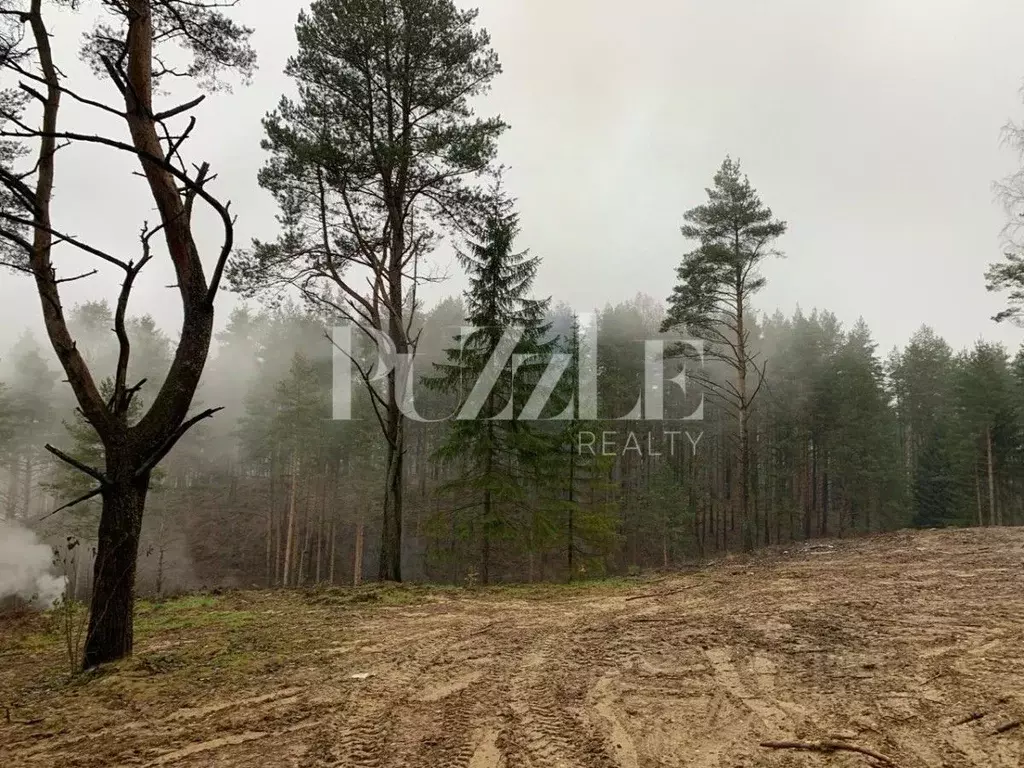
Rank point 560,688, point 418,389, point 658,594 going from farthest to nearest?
point 418,389, point 658,594, point 560,688

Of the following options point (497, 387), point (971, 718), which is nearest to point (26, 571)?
point (497, 387)

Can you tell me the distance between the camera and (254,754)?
2.78 meters

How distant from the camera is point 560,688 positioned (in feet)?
12.0

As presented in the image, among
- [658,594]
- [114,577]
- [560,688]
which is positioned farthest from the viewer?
[658,594]

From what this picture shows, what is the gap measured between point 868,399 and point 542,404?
26.2m

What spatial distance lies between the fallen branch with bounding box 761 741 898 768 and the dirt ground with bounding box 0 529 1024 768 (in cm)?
3

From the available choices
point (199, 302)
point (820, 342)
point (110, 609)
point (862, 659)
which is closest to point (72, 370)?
point (199, 302)

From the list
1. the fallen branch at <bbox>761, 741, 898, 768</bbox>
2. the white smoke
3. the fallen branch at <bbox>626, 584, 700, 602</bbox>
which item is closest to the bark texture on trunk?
the fallen branch at <bbox>761, 741, 898, 768</bbox>

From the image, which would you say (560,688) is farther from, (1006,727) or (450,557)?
(450,557)

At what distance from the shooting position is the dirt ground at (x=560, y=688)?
276cm

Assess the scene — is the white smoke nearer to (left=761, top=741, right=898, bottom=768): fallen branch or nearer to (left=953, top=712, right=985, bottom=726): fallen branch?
(left=761, top=741, right=898, bottom=768): fallen branch

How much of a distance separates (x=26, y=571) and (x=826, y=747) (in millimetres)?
28748

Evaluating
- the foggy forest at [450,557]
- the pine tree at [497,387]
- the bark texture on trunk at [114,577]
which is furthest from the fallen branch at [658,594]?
the pine tree at [497,387]

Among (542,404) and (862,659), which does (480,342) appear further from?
(862,659)
